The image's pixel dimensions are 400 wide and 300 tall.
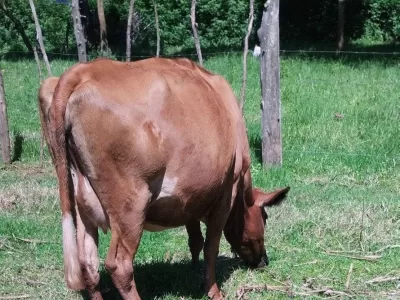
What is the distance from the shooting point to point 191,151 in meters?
5.27

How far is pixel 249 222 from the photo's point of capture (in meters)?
6.30

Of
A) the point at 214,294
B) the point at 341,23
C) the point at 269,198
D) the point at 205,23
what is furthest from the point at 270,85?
the point at 205,23

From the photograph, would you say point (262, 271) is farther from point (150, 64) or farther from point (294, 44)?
point (294, 44)

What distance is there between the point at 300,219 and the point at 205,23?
21.8 m

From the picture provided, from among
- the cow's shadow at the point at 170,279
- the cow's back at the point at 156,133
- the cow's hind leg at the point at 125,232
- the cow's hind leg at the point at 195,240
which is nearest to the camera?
the cow's back at the point at 156,133

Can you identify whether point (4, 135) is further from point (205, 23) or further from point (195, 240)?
point (205, 23)

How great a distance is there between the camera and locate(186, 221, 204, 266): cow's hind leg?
6363 mm

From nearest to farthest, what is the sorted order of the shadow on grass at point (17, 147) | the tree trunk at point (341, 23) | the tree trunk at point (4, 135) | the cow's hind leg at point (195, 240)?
the cow's hind leg at point (195, 240)
the tree trunk at point (4, 135)
the shadow on grass at point (17, 147)
the tree trunk at point (341, 23)

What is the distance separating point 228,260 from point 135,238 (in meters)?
1.90

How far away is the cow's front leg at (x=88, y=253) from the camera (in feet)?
17.8

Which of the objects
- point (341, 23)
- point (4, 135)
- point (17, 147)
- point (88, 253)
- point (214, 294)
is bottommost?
point (17, 147)

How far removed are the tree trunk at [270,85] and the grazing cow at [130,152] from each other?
4.31 metres

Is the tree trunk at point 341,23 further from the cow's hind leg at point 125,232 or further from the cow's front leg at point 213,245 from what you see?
the cow's hind leg at point 125,232

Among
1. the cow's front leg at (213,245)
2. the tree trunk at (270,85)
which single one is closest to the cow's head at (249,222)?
the cow's front leg at (213,245)
